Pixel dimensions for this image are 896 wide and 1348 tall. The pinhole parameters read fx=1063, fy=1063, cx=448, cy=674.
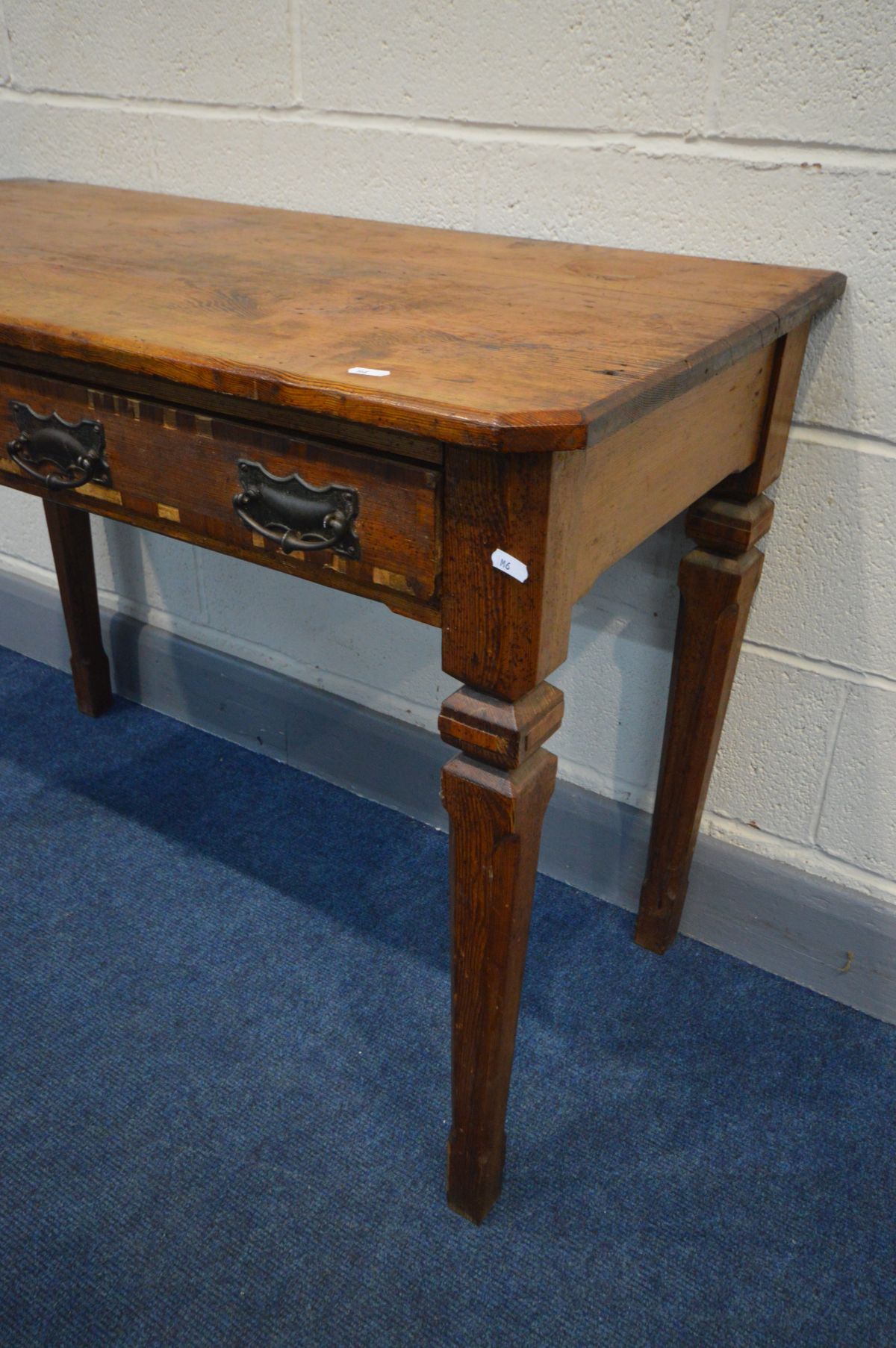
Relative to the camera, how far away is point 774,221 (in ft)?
3.23

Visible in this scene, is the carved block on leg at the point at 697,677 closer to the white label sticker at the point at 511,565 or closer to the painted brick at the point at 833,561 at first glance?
the painted brick at the point at 833,561

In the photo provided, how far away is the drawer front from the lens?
0.69 m

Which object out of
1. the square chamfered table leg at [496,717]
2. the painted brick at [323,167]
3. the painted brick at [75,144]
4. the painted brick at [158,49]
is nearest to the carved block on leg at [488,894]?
the square chamfered table leg at [496,717]

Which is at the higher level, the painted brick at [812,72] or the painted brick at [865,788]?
the painted brick at [812,72]

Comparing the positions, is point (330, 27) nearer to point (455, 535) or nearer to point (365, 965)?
point (455, 535)

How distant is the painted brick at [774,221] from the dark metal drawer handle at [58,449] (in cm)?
57

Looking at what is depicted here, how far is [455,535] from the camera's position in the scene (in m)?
0.67

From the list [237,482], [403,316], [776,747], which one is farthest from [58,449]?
[776,747]

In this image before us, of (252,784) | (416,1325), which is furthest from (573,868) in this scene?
(416,1325)

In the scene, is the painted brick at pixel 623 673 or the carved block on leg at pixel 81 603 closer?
the painted brick at pixel 623 673

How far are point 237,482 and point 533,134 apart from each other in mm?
581

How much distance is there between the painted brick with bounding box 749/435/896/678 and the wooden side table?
0.05m

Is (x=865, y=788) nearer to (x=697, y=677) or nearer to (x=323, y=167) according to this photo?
(x=697, y=677)

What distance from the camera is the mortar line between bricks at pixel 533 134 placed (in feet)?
3.08
